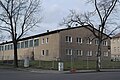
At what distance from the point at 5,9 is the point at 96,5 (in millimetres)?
14600

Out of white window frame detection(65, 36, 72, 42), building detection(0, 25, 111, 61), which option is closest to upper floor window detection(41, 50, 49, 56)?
building detection(0, 25, 111, 61)

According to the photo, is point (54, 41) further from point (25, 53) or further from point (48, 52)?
point (25, 53)

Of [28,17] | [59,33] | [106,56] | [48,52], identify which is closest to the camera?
[28,17]

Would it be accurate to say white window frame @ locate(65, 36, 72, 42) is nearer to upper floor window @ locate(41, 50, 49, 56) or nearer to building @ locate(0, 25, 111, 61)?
building @ locate(0, 25, 111, 61)

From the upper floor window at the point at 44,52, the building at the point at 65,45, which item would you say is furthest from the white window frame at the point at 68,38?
the upper floor window at the point at 44,52

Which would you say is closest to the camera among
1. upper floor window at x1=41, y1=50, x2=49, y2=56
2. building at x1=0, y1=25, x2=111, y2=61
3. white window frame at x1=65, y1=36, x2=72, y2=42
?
building at x1=0, y1=25, x2=111, y2=61

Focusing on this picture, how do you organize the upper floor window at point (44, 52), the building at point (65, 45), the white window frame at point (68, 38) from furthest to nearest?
the upper floor window at point (44, 52), the white window frame at point (68, 38), the building at point (65, 45)

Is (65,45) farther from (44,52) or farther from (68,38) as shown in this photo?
(44,52)

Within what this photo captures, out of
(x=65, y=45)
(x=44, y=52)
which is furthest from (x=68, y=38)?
(x=44, y=52)

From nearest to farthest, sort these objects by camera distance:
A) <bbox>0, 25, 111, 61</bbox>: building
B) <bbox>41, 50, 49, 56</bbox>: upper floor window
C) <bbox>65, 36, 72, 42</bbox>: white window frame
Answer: <bbox>0, 25, 111, 61</bbox>: building
<bbox>65, 36, 72, 42</bbox>: white window frame
<bbox>41, 50, 49, 56</bbox>: upper floor window

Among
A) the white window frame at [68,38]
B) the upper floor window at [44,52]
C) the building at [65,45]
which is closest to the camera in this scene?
the building at [65,45]

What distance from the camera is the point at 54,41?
62.0m

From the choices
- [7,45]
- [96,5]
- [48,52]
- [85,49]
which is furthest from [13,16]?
[7,45]

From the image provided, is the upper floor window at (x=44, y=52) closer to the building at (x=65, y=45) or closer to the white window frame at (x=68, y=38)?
the building at (x=65, y=45)
